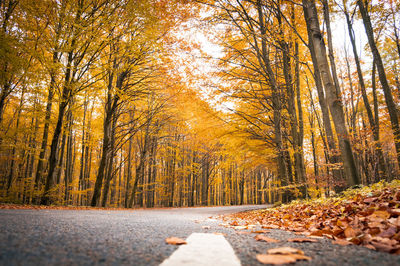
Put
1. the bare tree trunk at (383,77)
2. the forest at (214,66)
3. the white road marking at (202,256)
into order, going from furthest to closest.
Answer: the bare tree trunk at (383,77) < the forest at (214,66) < the white road marking at (202,256)

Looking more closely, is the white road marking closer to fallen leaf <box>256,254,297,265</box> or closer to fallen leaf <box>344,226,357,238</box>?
fallen leaf <box>256,254,297,265</box>

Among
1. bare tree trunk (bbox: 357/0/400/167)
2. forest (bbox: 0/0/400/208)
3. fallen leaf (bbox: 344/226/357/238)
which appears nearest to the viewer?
fallen leaf (bbox: 344/226/357/238)

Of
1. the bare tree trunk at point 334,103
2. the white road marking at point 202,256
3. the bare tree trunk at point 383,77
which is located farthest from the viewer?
the bare tree trunk at point 383,77

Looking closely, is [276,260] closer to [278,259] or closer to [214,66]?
[278,259]

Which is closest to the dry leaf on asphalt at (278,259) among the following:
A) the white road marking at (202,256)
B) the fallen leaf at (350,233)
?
the white road marking at (202,256)

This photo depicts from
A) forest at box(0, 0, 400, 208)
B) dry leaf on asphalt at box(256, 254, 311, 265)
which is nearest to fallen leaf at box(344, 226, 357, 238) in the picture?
dry leaf on asphalt at box(256, 254, 311, 265)

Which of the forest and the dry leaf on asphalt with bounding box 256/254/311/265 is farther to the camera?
the forest

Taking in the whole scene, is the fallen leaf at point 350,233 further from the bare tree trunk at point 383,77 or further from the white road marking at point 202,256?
the bare tree trunk at point 383,77

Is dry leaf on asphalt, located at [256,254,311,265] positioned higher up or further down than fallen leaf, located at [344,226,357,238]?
higher up

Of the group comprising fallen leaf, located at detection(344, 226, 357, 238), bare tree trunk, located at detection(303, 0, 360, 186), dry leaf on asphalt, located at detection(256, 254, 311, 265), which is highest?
bare tree trunk, located at detection(303, 0, 360, 186)

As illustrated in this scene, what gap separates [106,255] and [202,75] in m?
8.68

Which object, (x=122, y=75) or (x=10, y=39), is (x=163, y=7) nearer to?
(x=122, y=75)

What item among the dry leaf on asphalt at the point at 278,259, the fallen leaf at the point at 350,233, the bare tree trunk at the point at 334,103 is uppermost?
the bare tree trunk at the point at 334,103

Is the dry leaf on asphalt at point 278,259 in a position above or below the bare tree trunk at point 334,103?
below
